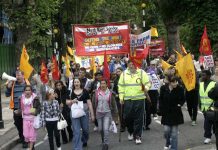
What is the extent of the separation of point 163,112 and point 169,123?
0.92ft

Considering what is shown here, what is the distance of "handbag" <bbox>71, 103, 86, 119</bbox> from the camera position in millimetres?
10906

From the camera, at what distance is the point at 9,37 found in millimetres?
40812

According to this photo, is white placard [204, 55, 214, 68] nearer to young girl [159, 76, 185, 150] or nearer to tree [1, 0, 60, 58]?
young girl [159, 76, 185, 150]

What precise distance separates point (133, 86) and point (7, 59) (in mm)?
24364

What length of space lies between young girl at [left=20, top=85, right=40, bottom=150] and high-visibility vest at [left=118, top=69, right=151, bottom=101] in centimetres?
198

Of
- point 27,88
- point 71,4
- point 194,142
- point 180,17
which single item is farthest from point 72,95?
point 71,4

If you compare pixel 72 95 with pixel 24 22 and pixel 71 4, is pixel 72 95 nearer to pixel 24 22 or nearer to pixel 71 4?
pixel 24 22

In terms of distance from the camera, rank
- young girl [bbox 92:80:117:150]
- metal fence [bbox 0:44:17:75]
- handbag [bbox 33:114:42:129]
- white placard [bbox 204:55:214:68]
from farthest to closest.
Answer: metal fence [bbox 0:44:17:75] → white placard [bbox 204:55:214:68] → young girl [bbox 92:80:117:150] → handbag [bbox 33:114:42:129]

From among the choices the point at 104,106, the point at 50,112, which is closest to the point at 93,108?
the point at 104,106

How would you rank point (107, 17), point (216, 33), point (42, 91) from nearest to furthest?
point (42, 91) < point (216, 33) < point (107, 17)

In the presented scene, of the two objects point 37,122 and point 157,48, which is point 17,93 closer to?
point 37,122

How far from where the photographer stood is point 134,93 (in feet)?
38.5

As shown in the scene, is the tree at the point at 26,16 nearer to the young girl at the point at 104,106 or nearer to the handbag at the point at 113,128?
the young girl at the point at 104,106

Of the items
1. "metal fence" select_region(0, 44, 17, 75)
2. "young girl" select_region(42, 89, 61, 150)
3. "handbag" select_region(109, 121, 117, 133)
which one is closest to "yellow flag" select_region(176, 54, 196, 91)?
"handbag" select_region(109, 121, 117, 133)
